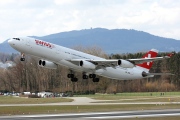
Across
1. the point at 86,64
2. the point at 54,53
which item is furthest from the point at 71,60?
the point at 54,53

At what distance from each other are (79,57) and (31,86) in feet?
307

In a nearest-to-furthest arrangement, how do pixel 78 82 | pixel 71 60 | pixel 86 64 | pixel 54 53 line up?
pixel 54 53, pixel 71 60, pixel 86 64, pixel 78 82

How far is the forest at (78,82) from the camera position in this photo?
129 meters

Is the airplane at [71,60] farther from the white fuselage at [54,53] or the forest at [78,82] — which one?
the forest at [78,82]

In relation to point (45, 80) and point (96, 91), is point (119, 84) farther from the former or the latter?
point (45, 80)

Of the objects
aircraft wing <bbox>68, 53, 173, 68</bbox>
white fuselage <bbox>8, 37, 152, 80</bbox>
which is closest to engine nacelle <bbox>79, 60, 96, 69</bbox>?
aircraft wing <bbox>68, 53, 173, 68</bbox>

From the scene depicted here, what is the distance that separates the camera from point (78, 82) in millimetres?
133875

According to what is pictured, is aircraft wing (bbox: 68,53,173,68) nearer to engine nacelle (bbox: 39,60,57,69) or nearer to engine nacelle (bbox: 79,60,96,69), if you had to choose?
engine nacelle (bbox: 79,60,96,69)

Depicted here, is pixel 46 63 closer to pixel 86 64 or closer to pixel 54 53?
pixel 54 53

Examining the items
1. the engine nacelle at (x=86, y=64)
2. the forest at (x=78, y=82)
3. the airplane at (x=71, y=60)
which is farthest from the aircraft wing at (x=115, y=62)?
the forest at (x=78, y=82)

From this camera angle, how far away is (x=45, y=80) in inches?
5812

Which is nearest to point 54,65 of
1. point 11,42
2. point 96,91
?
point 11,42

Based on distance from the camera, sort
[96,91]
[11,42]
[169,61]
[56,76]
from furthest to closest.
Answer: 1. [169,61]
2. [56,76]
3. [96,91]
4. [11,42]

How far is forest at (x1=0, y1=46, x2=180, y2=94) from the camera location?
424 feet
